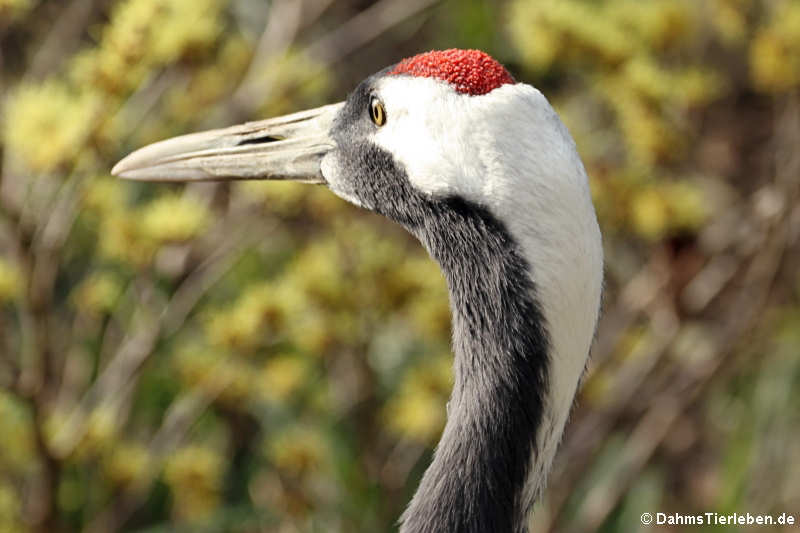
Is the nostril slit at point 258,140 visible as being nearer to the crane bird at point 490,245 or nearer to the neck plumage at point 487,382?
the crane bird at point 490,245

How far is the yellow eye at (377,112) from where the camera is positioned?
131cm

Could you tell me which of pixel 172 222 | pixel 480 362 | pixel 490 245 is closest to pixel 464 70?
pixel 490 245

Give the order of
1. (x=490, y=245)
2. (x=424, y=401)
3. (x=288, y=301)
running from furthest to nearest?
(x=424, y=401), (x=288, y=301), (x=490, y=245)

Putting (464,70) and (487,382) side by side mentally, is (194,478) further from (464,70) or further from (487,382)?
(464,70)

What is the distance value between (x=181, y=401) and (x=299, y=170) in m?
1.02

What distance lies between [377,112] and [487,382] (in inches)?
15.1

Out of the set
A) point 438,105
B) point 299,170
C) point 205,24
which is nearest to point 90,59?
point 205,24

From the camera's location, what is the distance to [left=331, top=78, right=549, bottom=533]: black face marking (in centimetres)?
120

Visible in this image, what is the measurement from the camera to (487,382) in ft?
4.07

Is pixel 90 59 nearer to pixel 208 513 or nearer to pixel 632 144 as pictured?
pixel 208 513

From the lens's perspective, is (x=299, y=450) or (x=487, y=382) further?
(x=299, y=450)

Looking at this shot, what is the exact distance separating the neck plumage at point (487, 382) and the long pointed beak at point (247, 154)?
237 millimetres

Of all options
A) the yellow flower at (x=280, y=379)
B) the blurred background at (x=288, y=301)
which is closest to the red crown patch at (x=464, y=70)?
the blurred background at (x=288, y=301)

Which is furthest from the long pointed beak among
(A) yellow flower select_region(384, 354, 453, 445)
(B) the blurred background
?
(A) yellow flower select_region(384, 354, 453, 445)
